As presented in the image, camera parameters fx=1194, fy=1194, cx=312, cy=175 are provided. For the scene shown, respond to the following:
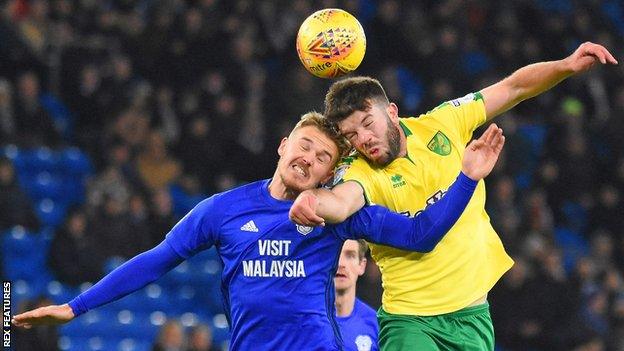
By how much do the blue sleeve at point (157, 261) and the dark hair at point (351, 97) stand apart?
29.9 inches

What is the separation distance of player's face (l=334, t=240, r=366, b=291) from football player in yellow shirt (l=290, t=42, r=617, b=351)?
737mm

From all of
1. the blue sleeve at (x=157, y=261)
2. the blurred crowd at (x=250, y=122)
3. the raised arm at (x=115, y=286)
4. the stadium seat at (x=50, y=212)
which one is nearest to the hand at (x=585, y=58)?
the blue sleeve at (x=157, y=261)

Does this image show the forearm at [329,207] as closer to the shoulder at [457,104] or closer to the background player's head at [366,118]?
the background player's head at [366,118]

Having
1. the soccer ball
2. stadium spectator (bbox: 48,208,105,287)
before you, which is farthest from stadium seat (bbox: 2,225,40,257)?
the soccer ball

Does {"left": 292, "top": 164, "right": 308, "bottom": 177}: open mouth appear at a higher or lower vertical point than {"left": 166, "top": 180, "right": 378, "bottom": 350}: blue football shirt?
higher

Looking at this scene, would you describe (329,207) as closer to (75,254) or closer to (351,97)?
(351,97)

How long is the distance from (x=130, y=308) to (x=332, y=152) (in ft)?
23.3

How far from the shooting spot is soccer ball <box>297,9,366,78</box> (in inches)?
243

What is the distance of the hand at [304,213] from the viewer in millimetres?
5215

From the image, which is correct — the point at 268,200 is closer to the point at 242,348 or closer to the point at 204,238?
the point at 204,238

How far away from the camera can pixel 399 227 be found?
5660 mm

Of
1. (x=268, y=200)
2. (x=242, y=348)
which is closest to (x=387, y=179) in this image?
(x=268, y=200)

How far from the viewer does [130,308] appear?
490 inches

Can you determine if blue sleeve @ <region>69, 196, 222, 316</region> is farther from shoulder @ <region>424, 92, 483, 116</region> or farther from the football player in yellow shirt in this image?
shoulder @ <region>424, 92, 483, 116</region>
